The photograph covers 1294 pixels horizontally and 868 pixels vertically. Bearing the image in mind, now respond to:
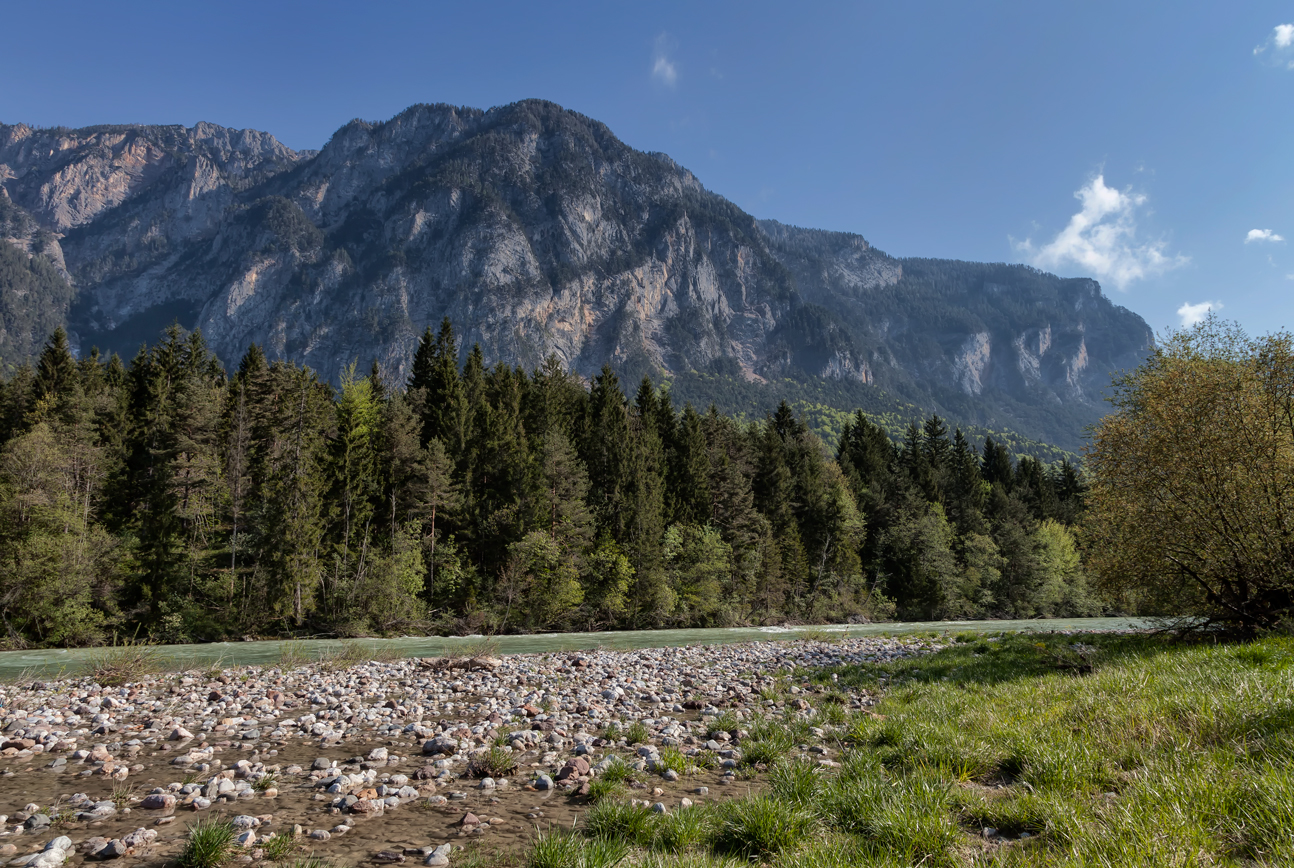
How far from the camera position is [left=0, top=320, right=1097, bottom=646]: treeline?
120ft

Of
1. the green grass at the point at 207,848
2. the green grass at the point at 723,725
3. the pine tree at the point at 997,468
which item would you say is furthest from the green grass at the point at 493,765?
the pine tree at the point at 997,468

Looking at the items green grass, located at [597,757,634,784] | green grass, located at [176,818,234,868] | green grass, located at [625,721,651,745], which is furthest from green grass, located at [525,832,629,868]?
green grass, located at [625,721,651,745]

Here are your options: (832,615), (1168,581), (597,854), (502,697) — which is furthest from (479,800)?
(832,615)

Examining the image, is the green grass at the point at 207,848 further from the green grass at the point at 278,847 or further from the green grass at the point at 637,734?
the green grass at the point at 637,734

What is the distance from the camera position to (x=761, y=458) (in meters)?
70.2

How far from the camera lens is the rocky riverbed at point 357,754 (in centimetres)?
588

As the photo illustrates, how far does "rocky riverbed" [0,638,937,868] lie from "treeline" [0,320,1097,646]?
25.8m

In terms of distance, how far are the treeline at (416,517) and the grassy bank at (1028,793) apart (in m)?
38.8

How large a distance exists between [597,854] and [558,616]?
140 feet

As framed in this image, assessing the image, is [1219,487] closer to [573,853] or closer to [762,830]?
[762,830]

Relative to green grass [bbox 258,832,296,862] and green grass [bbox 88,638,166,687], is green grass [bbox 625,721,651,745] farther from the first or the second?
green grass [bbox 88,638,166,687]

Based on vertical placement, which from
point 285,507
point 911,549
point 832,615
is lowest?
point 832,615

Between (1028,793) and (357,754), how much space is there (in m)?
8.96

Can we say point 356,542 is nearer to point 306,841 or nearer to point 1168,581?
point 306,841
